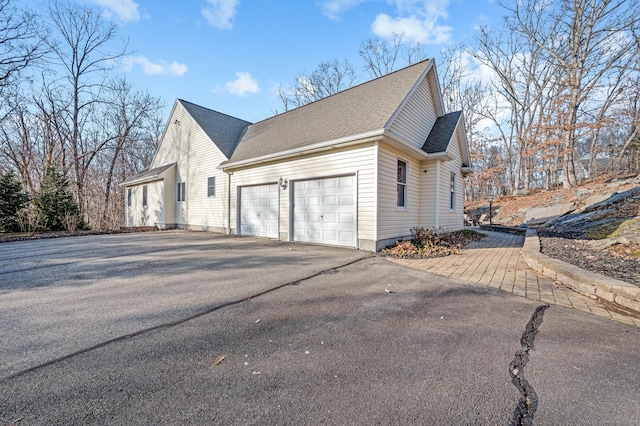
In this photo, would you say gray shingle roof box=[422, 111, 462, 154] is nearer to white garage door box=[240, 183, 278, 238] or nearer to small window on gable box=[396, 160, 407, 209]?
small window on gable box=[396, 160, 407, 209]

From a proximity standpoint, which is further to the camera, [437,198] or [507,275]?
[437,198]

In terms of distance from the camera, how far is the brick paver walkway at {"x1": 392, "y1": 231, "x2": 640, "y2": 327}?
344 centimetres

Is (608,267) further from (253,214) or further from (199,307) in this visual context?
(253,214)

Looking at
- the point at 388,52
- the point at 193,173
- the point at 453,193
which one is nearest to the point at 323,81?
the point at 388,52

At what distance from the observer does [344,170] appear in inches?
305

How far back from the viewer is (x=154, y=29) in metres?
10.7

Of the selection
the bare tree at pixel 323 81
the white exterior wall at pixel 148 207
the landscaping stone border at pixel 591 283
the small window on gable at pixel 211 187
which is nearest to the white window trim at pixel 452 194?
the landscaping stone border at pixel 591 283

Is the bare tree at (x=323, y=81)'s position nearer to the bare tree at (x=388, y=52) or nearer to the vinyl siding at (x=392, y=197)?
the bare tree at (x=388, y=52)

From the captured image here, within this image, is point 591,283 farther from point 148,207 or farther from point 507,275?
point 148,207

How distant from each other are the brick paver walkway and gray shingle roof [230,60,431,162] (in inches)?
147

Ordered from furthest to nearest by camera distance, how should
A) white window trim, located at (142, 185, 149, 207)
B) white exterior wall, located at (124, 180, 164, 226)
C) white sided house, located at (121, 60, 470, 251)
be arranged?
white window trim, located at (142, 185, 149, 207)
white exterior wall, located at (124, 180, 164, 226)
white sided house, located at (121, 60, 470, 251)

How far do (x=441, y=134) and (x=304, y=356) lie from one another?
10088 millimetres

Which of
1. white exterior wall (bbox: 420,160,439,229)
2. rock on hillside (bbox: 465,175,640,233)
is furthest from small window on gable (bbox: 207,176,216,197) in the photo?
rock on hillside (bbox: 465,175,640,233)

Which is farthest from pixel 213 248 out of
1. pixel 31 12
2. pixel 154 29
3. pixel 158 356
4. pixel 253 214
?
pixel 31 12
